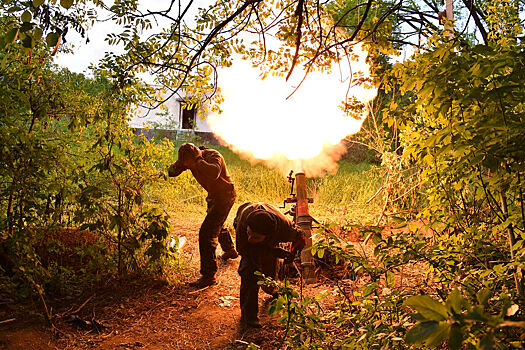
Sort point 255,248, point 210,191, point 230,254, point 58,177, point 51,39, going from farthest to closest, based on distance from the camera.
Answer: point 230,254 < point 210,191 < point 58,177 < point 255,248 < point 51,39

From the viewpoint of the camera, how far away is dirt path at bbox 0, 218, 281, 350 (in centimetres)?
360

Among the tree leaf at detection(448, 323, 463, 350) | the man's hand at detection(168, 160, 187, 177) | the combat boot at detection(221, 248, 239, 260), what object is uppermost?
the man's hand at detection(168, 160, 187, 177)

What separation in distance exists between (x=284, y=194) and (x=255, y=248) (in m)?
9.05

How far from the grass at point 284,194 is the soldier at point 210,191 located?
175 inches

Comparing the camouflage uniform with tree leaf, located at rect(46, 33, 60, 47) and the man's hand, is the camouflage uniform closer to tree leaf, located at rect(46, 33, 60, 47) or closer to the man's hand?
the man's hand

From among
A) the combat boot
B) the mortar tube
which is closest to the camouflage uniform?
the combat boot

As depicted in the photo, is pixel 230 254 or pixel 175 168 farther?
pixel 230 254

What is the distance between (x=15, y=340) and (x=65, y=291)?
97cm

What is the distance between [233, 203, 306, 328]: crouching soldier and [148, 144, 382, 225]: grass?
534 centimetres

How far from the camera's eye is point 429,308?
939mm

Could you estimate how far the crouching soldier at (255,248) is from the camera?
389cm

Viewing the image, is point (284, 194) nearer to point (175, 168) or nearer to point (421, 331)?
point (175, 168)

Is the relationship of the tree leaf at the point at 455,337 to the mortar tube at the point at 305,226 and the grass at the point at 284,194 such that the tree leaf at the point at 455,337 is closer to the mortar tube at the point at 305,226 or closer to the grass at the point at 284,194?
the mortar tube at the point at 305,226

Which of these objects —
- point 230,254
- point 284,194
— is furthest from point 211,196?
point 284,194
